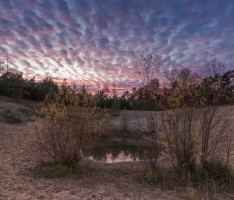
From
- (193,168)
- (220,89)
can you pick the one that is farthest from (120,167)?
(220,89)

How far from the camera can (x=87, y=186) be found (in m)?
5.10

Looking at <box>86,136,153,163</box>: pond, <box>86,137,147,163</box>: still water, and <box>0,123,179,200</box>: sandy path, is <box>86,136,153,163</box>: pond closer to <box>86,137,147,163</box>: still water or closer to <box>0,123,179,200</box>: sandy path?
<box>86,137,147,163</box>: still water

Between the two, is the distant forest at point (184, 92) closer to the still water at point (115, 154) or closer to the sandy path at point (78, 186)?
the sandy path at point (78, 186)

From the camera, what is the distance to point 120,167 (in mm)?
7082

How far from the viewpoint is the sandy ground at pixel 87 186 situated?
4512 millimetres

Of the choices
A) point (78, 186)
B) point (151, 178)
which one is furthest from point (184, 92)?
point (78, 186)

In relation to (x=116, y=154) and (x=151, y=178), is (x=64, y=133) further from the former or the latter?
(x=116, y=154)

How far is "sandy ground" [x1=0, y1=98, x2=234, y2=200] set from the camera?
4512 millimetres

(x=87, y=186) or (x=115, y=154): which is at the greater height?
(x=87, y=186)

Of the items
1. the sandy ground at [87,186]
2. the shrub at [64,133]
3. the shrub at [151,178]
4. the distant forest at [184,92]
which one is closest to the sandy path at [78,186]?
the sandy ground at [87,186]

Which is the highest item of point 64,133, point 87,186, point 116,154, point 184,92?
point 184,92

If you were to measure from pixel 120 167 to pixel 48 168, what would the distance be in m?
2.36

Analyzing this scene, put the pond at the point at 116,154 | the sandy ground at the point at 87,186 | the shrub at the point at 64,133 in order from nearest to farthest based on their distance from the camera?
the sandy ground at the point at 87,186 → the shrub at the point at 64,133 → the pond at the point at 116,154

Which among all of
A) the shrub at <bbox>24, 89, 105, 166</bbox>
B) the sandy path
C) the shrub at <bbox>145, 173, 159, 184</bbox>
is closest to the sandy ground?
the sandy path
